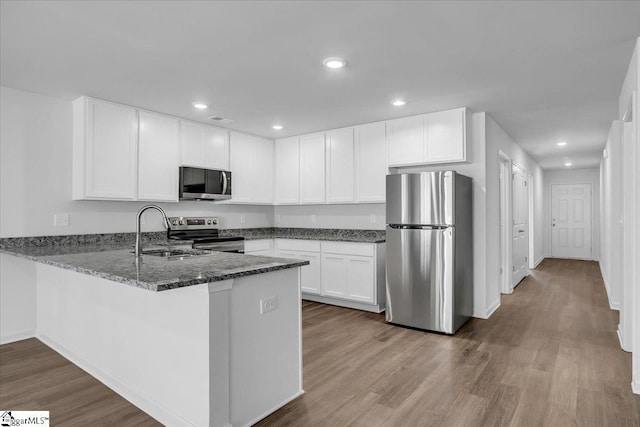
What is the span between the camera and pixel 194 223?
491 cm

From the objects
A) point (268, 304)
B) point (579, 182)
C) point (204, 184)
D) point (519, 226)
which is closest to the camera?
point (268, 304)

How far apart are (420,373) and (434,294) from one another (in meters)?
1.13

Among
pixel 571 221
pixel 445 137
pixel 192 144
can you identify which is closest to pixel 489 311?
pixel 445 137

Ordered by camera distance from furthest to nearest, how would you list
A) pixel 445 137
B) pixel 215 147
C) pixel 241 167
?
pixel 241 167
pixel 215 147
pixel 445 137

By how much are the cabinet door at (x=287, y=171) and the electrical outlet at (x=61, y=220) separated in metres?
2.79

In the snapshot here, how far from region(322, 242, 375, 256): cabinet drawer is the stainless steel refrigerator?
43 centimetres

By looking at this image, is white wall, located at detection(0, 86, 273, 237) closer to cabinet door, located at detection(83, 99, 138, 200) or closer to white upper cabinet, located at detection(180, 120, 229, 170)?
cabinet door, located at detection(83, 99, 138, 200)

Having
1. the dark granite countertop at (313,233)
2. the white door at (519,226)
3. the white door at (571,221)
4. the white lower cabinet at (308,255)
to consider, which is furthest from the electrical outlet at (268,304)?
the white door at (571,221)

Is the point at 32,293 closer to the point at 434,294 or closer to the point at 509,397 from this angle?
the point at 434,294

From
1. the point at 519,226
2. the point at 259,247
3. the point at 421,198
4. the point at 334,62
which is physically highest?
the point at 334,62

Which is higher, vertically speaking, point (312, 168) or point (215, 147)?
point (215, 147)

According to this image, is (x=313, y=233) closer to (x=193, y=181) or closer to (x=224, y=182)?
(x=224, y=182)

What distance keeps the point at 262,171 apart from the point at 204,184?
1188 mm

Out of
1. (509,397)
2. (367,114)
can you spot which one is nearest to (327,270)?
(367,114)
